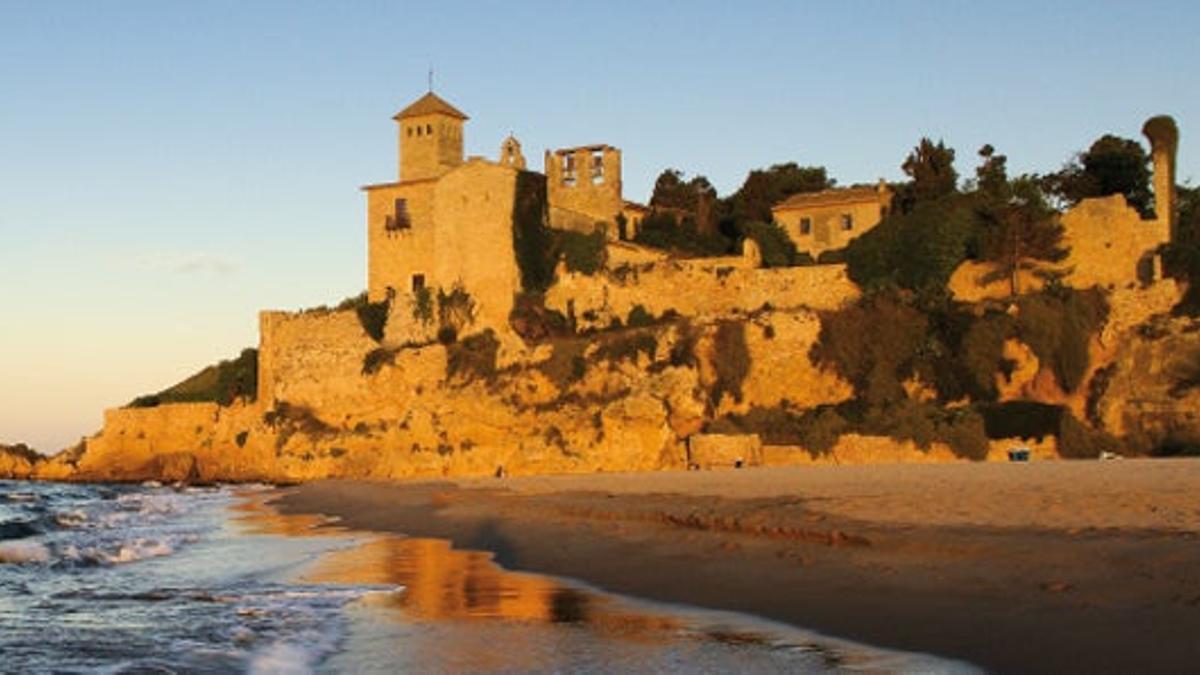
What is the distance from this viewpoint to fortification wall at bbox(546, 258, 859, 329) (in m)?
40.4

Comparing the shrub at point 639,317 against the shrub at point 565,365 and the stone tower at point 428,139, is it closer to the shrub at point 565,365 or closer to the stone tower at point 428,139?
the shrub at point 565,365

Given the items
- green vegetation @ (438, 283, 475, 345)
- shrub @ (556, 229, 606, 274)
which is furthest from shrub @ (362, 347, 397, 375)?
shrub @ (556, 229, 606, 274)

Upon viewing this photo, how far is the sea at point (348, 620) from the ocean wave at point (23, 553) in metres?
0.05

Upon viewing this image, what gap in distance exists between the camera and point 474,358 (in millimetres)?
41906

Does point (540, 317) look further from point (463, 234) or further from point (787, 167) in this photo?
point (787, 167)

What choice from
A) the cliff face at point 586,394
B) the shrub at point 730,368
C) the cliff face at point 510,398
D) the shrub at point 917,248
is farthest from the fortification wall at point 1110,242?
the shrub at point 730,368

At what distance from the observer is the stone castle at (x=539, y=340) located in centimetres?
3684

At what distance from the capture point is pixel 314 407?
4600 centimetres

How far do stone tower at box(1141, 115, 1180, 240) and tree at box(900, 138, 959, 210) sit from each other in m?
6.98

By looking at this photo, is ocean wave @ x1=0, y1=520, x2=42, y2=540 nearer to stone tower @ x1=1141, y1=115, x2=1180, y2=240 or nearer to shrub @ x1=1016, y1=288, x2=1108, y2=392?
shrub @ x1=1016, y1=288, x2=1108, y2=392

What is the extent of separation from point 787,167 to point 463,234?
1565 centimetres

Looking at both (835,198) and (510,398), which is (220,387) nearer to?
(510,398)

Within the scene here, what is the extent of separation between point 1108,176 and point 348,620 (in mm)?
33063

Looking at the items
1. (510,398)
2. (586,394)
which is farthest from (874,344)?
(510,398)
